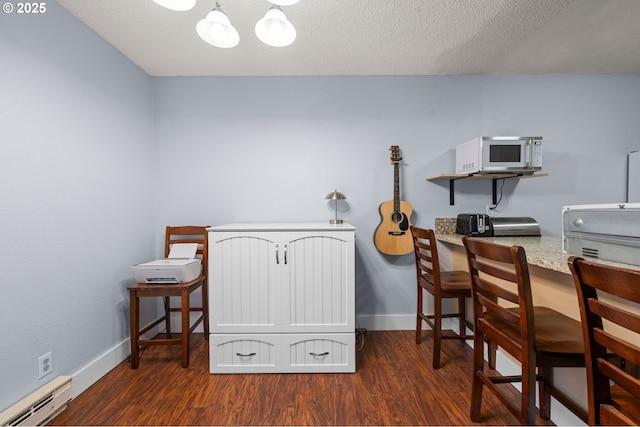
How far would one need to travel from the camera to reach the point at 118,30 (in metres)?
1.90

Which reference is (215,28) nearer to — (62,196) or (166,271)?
(62,196)

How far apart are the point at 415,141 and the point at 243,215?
1.76 meters

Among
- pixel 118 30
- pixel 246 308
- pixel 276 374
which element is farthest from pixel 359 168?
pixel 118 30

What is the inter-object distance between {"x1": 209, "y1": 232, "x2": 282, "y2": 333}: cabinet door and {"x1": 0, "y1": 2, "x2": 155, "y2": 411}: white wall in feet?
2.58

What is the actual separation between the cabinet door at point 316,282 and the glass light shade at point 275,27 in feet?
3.80

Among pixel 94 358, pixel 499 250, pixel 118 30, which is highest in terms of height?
pixel 118 30

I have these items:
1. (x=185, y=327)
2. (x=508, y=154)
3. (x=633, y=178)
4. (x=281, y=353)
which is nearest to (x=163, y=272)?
(x=185, y=327)

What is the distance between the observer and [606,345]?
0.78 meters

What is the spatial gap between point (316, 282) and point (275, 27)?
1.51 meters

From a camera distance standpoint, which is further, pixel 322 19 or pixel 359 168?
pixel 359 168

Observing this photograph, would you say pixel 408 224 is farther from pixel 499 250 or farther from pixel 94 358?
pixel 94 358

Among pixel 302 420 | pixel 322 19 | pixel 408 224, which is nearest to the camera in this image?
pixel 302 420

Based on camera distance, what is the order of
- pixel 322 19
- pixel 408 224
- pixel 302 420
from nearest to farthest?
pixel 302 420, pixel 322 19, pixel 408 224

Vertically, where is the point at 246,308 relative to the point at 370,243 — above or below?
below
